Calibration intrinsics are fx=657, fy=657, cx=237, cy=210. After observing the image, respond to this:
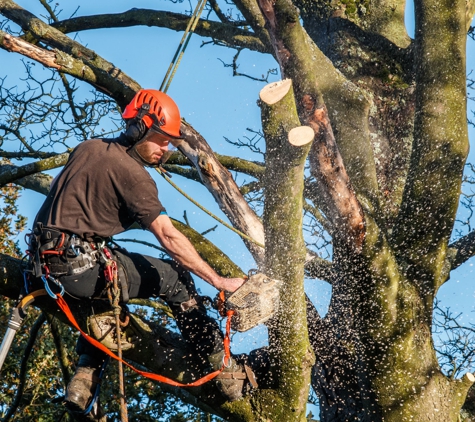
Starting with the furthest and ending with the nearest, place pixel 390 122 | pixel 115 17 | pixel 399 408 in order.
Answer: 1. pixel 115 17
2. pixel 390 122
3. pixel 399 408

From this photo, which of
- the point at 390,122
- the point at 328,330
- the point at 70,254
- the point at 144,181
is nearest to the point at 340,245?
the point at 328,330

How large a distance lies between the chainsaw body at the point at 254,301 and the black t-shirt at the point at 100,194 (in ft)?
1.99

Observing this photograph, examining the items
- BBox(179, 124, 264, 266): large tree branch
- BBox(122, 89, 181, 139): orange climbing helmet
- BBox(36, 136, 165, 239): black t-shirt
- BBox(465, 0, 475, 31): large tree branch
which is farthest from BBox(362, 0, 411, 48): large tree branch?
BBox(36, 136, 165, 239): black t-shirt

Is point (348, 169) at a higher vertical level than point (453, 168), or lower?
higher

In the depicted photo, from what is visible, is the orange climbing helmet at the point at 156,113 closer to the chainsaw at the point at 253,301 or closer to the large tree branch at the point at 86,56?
the chainsaw at the point at 253,301

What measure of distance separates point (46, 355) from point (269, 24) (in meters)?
4.21

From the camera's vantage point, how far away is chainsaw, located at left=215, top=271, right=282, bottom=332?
3.40m

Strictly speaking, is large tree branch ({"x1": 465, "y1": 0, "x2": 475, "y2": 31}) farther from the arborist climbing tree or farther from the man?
the man

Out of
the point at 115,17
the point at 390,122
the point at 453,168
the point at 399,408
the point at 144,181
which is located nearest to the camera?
the point at 144,181

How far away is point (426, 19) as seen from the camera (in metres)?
4.57

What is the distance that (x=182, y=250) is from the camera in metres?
3.45

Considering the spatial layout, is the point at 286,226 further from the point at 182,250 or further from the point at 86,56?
the point at 86,56

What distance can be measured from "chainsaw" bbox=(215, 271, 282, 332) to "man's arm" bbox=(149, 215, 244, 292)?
7cm

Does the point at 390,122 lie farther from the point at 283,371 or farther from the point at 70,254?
the point at 70,254
